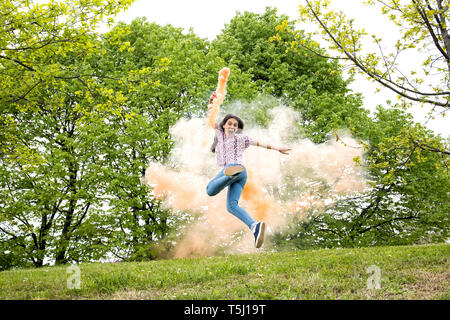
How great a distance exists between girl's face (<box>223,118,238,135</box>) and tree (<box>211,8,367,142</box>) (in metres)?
9.78

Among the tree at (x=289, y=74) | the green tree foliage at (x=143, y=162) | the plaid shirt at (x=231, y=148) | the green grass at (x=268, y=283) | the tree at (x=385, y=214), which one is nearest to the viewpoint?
the green grass at (x=268, y=283)

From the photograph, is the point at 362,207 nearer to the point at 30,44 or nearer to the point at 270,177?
the point at 270,177

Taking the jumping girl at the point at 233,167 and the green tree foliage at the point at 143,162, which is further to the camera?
the green tree foliage at the point at 143,162

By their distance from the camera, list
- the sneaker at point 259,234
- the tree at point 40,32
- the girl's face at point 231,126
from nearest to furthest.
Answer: the sneaker at point 259,234 → the girl's face at point 231,126 → the tree at point 40,32

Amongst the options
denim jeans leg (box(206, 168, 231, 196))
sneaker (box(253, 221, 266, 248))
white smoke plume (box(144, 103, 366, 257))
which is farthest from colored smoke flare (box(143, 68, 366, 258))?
sneaker (box(253, 221, 266, 248))

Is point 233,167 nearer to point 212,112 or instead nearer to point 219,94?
point 212,112

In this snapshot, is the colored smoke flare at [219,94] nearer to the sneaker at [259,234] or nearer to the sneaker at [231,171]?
the sneaker at [231,171]

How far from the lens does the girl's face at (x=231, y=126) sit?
22.6ft

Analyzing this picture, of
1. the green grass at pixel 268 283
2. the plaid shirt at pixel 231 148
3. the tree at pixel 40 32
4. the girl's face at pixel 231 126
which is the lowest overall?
the green grass at pixel 268 283

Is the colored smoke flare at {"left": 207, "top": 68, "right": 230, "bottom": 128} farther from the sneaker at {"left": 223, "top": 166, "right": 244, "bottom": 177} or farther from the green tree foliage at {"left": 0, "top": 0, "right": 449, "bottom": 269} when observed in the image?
the green tree foliage at {"left": 0, "top": 0, "right": 449, "bottom": 269}

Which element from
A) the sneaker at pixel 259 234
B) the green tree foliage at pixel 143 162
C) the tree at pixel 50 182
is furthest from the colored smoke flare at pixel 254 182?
the sneaker at pixel 259 234

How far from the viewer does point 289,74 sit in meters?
18.1

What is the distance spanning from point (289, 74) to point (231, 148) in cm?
1250
